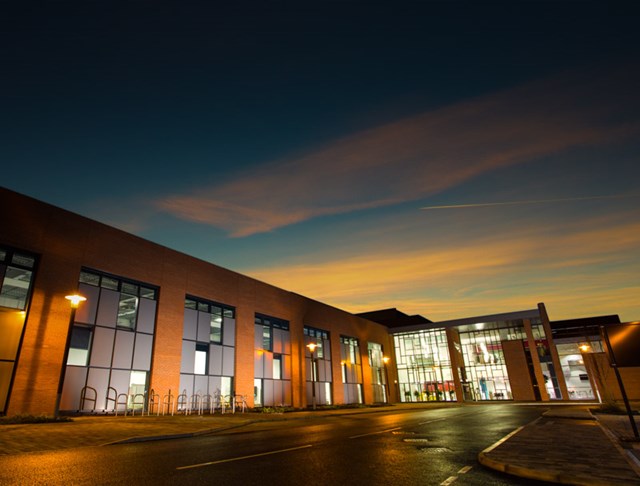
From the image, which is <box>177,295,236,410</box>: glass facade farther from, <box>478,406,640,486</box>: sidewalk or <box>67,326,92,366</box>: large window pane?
<box>478,406,640,486</box>: sidewalk

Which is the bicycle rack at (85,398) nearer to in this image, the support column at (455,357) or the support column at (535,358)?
the support column at (455,357)

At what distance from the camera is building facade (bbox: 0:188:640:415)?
56.7ft

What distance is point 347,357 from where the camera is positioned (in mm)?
43719

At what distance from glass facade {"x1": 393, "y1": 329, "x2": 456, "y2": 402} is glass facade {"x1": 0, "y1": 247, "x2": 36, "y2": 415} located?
49.4 meters

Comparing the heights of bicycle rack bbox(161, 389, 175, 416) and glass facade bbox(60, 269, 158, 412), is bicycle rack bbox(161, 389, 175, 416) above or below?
below

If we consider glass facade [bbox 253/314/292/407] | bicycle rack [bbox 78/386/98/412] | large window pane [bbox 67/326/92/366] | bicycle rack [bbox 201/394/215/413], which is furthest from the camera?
glass facade [bbox 253/314/292/407]

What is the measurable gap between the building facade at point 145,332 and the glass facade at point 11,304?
0.14ft

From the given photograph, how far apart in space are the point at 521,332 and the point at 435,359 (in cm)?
1232

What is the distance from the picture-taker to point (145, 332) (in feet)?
73.6

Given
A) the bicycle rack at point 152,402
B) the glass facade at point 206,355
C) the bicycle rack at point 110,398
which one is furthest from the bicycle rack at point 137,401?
the glass facade at point 206,355

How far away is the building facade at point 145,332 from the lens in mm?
17297

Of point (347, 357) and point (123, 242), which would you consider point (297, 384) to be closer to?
point (347, 357)

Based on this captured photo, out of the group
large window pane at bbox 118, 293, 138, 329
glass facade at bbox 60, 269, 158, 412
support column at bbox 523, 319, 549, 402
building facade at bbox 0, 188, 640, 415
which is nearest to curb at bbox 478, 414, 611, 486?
building facade at bbox 0, 188, 640, 415

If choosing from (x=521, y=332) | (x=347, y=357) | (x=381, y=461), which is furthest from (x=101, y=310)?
(x=521, y=332)
